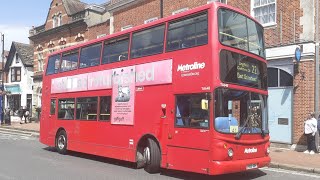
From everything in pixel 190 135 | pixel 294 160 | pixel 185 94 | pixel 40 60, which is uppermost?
pixel 40 60

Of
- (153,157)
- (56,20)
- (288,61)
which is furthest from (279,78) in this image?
(56,20)

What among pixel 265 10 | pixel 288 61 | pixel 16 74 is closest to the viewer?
pixel 288 61

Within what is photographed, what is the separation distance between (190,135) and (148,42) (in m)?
3.12

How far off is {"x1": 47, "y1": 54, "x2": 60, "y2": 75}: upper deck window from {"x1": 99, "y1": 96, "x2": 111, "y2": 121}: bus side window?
12.2ft

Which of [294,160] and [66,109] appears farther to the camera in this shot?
[66,109]

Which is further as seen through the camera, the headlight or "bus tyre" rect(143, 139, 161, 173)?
"bus tyre" rect(143, 139, 161, 173)

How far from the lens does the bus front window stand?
372 inches

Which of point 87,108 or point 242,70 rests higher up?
point 242,70

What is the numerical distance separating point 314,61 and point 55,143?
10460 mm

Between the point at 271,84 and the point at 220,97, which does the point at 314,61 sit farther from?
the point at 220,97

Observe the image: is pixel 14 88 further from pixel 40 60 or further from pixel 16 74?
pixel 40 60

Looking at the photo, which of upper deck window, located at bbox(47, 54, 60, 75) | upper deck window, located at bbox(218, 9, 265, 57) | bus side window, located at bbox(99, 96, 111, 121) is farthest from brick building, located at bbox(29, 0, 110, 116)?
upper deck window, located at bbox(218, 9, 265, 57)

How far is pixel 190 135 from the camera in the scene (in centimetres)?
1001

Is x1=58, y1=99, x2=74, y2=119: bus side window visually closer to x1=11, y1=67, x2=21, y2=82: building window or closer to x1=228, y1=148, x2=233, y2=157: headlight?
x1=228, y1=148, x2=233, y2=157: headlight
